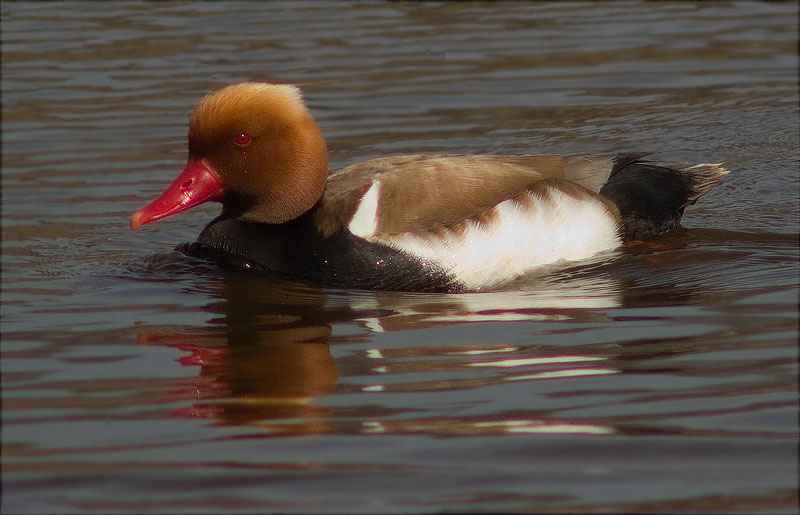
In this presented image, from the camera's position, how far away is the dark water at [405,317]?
4.27 metres

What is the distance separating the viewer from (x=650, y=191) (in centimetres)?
724

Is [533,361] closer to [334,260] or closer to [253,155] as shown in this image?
[334,260]

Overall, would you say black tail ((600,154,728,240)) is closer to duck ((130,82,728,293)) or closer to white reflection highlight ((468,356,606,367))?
duck ((130,82,728,293))

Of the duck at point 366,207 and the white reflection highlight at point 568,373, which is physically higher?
the duck at point 366,207

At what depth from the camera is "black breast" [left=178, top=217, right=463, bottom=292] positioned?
6.52m

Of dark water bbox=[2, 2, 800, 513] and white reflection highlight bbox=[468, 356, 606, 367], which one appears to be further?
white reflection highlight bbox=[468, 356, 606, 367]

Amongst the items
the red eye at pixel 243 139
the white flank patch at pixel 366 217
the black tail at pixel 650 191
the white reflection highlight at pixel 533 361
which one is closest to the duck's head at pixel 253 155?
the red eye at pixel 243 139

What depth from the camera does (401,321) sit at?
19.6 ft

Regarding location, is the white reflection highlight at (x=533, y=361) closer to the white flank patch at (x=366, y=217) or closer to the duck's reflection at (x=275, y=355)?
the duck's reflection at (x=275, y=355)

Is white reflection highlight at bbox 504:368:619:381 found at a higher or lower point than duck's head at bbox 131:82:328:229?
lower

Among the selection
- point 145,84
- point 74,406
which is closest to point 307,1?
point 145,84

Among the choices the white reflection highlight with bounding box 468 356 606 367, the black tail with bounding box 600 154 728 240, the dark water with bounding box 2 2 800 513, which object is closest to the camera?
the dark water with bounding box 2 2 800 513

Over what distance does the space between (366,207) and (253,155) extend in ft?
2.08

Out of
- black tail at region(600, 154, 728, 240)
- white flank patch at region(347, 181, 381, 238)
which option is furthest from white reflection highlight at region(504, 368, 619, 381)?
black tail at region(600, 154, 728, 240)
